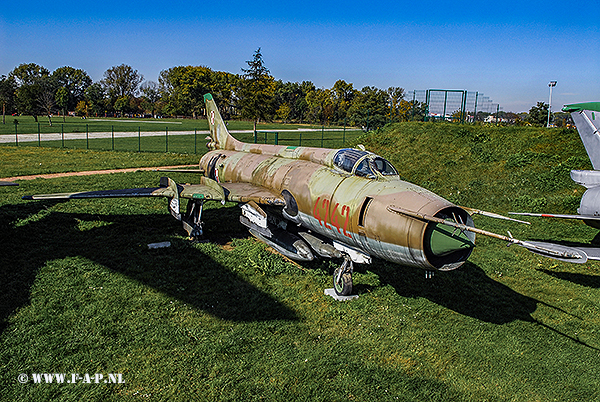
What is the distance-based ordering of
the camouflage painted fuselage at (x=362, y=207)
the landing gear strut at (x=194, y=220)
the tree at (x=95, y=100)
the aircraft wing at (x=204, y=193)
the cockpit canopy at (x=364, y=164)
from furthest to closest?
the tree at (x=95, y=100) < the landing gear strut at (x=194, y=220) < the aircraft wing at (x=204, y=193) < the cockpit canopy at (x=364, y=164) < the camouflage painted fuselage at (x=362, y=207)

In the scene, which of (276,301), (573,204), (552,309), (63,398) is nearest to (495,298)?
(552,309)

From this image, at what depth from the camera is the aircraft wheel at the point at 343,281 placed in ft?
31.1

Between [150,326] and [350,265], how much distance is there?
4560mm

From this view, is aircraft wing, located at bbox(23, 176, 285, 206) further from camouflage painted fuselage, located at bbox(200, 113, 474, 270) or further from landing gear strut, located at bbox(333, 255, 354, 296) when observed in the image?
landing gear strut, located at bbox(333, 255, 354, 296)

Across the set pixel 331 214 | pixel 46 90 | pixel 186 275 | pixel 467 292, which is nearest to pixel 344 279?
pixel 331 214

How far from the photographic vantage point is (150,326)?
7.80 meters

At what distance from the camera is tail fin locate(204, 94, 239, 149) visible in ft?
56.9

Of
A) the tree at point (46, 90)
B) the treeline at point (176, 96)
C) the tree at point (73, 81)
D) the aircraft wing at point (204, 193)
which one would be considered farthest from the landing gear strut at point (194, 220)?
the tree at point (73, 81)

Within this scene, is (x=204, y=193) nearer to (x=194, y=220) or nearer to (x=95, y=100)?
(x=194, y=220)

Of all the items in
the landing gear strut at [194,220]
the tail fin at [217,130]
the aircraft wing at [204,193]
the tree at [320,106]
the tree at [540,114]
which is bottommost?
the landing gear strut at [194,220]

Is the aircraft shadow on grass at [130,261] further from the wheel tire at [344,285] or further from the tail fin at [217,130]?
the tail fin at [217,130]

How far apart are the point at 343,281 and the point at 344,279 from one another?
5 centimetres

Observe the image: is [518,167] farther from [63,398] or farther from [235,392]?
[63,398]

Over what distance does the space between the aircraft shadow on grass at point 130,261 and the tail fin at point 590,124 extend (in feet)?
34.3
